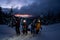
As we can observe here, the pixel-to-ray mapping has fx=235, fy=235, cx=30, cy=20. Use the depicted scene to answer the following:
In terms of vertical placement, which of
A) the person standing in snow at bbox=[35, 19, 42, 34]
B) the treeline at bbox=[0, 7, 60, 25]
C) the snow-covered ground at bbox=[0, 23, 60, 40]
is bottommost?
the snow-covered ground at bbox=[0, 23, 60, 40]

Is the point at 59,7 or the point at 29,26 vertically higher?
the point at 59,7

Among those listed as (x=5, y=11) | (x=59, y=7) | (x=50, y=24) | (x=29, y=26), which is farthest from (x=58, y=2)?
(x=5, y=11)

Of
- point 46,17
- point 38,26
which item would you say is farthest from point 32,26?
point 46,17

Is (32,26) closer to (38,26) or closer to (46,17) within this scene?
(38,26)

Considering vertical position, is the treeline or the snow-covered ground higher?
the treeline

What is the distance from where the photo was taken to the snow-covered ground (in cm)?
297

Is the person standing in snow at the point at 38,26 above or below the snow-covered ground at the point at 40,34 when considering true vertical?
above

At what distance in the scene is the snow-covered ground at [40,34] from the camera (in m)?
2.97

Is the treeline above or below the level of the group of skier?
above

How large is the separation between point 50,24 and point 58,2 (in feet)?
0.98

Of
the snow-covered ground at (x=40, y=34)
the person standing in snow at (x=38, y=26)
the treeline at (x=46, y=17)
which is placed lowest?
the snow-covered ground at (x=40, y=34)

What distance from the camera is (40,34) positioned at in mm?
2996

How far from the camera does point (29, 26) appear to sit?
9.77 feet

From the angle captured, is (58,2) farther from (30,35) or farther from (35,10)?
(30,35)
